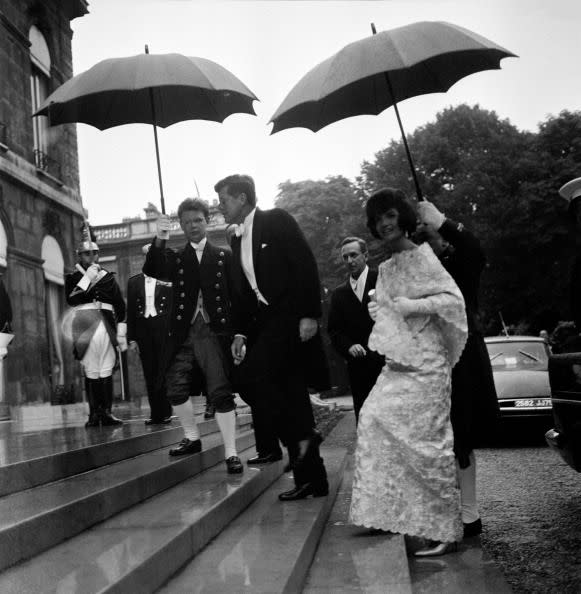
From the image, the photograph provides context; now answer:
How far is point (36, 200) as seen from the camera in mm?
16375

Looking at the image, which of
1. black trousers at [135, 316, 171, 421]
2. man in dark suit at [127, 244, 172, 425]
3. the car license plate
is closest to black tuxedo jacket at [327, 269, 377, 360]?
man in dark suit at [127, 244, 172, 425]

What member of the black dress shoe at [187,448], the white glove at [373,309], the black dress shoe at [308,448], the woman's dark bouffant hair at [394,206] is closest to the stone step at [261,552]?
the black dress shoe at [308,448]

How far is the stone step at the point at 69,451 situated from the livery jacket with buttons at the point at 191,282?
3.03 feet

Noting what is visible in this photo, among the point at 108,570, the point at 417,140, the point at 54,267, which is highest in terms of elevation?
the point at 417,140

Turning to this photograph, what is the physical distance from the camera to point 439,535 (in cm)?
436

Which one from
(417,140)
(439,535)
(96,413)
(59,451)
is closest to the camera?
(439,535)

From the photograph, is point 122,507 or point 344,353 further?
point 344,353

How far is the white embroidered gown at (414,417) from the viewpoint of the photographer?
437 centimetres

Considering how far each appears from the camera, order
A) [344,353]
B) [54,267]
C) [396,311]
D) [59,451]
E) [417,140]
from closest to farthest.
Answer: [396,311] < [59,451] < [344,353] < [54,267] < [417,140]

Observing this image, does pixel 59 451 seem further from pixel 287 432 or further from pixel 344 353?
pixel 344 353

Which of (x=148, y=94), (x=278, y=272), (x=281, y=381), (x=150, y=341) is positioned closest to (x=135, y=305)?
Result: (x=150, y=341)

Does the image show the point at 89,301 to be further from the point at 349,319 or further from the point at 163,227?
the point at 163,227

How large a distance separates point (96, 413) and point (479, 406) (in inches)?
186

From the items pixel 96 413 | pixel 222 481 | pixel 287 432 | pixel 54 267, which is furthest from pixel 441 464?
pixel 54 267
